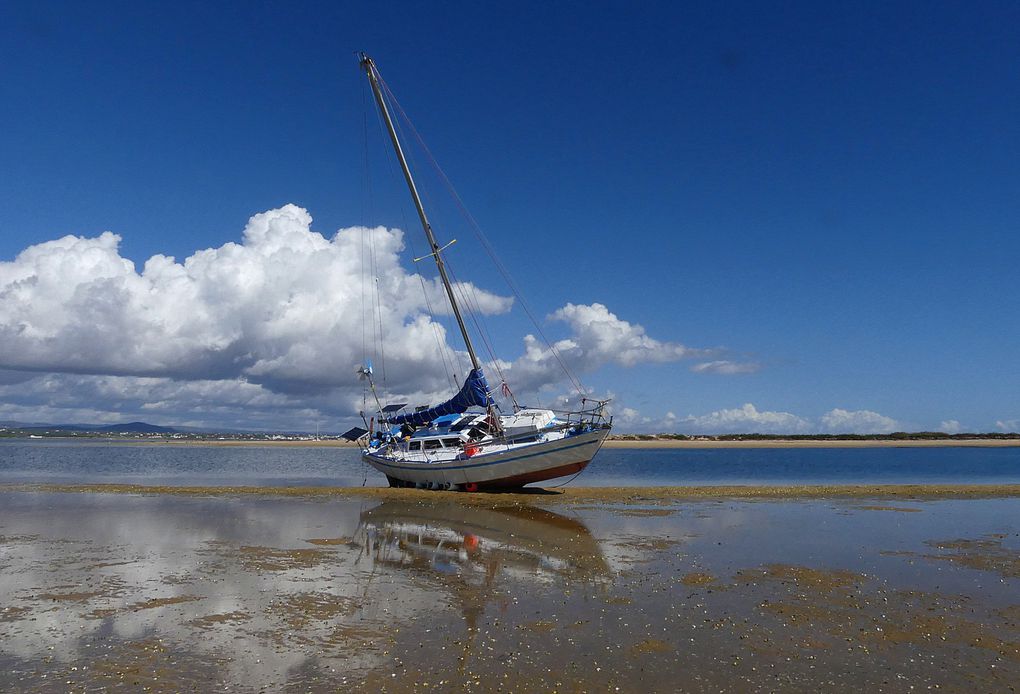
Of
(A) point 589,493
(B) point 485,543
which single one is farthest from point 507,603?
(A) point 589,493

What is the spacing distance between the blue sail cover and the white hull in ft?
18.1

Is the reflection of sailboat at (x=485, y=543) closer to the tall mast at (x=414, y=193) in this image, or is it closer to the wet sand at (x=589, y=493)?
the wet sand at (x=589, y=493)

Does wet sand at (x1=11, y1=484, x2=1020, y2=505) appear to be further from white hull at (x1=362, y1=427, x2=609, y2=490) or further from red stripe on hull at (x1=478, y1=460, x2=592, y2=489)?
white hull at (x1=362, y1=427, x2=609, y2=490)

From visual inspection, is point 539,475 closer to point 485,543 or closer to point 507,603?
point 485,543

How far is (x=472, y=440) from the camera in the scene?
40.8 meters

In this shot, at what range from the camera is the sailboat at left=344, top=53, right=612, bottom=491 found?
119 feet

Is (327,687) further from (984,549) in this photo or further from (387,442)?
(387,442)

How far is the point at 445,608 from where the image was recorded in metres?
13.7

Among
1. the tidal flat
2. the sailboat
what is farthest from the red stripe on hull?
the tidal flat

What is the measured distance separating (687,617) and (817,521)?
15.9 metres

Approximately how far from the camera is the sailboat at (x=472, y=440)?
36.2 metres

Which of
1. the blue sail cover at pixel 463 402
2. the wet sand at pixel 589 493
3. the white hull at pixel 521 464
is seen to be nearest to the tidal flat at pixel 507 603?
the wet sand at pixel 589 493

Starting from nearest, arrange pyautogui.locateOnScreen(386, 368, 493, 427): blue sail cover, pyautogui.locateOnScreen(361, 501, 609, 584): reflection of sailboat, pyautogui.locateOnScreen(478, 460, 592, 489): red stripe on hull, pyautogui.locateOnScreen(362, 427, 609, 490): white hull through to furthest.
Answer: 1. pyautogui.locateOnScreen(361, 501, 609, 584): reflection of sailboat
2. pyautogui.locateOnScreen(362, 427, 609, 490): white hull
3. pyautogui.locateOnScreen(478, 460, 592, 489): red stripe on hull
4. pyautogui.locateOnScreen(386, 368, 493, 427): blue sail cover

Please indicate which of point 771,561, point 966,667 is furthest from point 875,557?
point 966,667
